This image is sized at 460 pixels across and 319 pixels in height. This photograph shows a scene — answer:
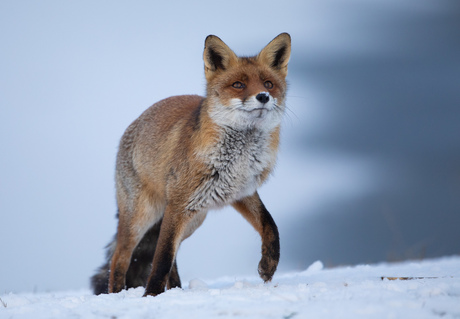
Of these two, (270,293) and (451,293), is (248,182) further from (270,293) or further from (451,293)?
(451,293)

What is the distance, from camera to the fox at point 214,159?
3650 mm

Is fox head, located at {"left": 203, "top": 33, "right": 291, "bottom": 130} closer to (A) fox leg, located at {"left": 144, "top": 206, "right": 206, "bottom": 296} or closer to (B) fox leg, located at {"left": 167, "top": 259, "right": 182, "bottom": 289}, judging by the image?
(A) fox leg, located at {"left": 144, "top": 206, "right": 206, "bottom": 296}

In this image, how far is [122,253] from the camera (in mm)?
4562

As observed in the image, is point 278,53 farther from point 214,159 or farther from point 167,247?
point 167,247

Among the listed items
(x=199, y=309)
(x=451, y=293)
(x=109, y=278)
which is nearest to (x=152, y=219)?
(x=109, y=278)

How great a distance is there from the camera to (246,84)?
3703mm

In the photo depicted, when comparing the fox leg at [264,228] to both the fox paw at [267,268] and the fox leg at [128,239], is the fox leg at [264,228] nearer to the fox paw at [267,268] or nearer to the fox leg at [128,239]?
the fox paw at [267,268]

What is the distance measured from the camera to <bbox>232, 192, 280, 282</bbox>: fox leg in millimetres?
3762

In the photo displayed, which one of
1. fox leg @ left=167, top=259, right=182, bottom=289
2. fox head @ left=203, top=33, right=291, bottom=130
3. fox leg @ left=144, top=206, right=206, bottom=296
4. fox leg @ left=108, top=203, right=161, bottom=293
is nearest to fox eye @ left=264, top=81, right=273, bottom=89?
fox head @ left=203, top=33, right=291, bottom=130

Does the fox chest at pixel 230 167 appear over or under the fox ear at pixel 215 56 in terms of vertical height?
under

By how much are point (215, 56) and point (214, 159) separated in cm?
96

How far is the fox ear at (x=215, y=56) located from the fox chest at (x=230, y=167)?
655mm

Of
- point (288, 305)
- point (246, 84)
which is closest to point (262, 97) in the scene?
point (246, 84)

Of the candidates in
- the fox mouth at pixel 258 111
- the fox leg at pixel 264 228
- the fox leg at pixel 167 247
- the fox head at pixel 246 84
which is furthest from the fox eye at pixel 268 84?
the fox leg at pixel 167 247
